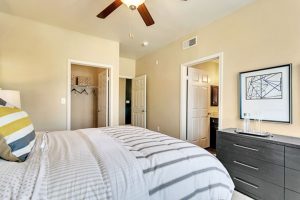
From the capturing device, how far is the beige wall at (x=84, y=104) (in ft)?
15.7

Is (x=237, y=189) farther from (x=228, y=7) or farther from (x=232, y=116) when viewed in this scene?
(x=228, y=7)

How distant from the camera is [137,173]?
0.95m

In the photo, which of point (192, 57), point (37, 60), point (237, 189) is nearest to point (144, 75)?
point (192, 57)

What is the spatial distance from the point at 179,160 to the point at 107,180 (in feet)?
1.69

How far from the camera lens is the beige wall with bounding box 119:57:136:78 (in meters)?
5.19

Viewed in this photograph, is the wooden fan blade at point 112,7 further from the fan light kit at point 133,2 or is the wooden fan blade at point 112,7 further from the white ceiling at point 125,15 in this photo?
the white ceiling at point 125,15

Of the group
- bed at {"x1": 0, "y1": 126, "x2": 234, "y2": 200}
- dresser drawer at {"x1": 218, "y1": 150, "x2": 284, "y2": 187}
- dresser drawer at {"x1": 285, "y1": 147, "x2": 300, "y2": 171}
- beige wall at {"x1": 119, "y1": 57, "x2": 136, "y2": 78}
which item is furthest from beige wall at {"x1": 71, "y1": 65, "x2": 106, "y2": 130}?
dresser drawer at {"x1": 285, "y1": 147, "x2": 300, "y2": 171}

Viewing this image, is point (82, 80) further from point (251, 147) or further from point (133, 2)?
point (251, 147)

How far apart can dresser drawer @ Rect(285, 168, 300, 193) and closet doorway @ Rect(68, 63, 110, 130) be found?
379 cm

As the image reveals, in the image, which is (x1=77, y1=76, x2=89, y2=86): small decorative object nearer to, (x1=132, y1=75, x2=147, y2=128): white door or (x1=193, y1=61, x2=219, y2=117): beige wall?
(x1=132, y1=75, x2=147, y2=128): white door

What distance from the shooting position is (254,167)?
187 centimetres

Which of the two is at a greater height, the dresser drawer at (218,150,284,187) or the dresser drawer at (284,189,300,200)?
the dresser drawer at (218,150,284,187)

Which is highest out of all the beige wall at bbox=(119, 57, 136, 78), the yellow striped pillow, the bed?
the beige wall at bbox=(119, 57, 136, 78)

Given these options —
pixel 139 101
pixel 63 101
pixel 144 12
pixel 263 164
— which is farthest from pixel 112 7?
pixel 139 101
